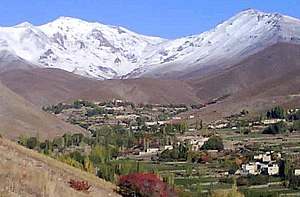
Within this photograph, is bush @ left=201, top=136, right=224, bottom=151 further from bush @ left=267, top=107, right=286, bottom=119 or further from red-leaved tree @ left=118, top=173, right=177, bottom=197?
red-leaved tree @ left=118, top=173, right=177, bottom=197

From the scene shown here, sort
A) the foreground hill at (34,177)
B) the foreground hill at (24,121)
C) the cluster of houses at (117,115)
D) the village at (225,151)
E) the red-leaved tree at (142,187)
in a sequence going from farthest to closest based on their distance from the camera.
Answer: the cluster of houses at (117,115) < the foreground hill at (24,121) < the village at (225,151) < the red-leaved tree at (142,187) < the foreground hill at (34,177)

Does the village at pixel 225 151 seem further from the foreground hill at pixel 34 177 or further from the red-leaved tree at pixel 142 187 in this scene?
the red-leaved tree at pixel 142 187

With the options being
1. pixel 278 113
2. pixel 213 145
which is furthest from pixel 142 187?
pixel 278 113

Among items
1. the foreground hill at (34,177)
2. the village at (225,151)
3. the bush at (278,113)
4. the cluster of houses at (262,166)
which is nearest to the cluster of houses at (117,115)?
the village at (225,151)

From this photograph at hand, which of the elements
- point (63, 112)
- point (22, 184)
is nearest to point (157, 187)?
point (22, 184)

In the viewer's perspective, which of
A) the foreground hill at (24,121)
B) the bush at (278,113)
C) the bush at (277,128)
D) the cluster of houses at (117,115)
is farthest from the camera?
the cluster of houses at (117,115)

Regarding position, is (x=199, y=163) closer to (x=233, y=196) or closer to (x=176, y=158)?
(x=176, y=158)
